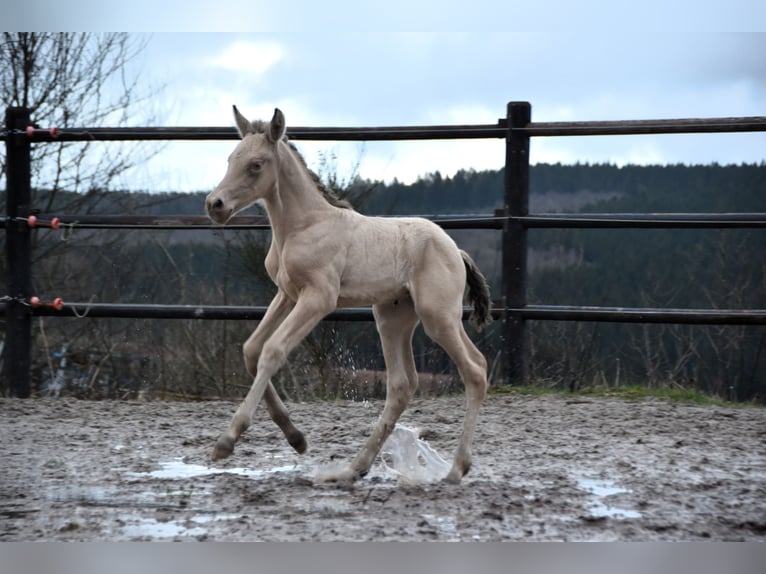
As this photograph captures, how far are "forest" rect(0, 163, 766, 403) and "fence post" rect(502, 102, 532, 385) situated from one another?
0.91 feet

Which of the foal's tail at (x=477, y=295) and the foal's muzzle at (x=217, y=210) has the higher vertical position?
the foal's muzzle at (x=217, y=210)

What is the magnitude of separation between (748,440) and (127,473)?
10.2 ft

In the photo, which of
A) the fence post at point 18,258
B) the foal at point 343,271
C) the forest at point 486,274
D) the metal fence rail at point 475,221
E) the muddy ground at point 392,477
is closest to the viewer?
the muddy ground at point 392,477

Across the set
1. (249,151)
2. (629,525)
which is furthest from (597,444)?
(249,151)

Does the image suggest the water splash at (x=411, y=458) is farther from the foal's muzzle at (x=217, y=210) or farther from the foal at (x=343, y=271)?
the foal's muzzle at (x=217, y=210)

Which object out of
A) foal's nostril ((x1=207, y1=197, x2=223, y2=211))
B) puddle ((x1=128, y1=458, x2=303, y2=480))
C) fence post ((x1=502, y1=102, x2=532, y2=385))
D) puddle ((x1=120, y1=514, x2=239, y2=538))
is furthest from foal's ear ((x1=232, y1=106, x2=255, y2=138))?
fence post ((x1=502, y1=102, x2=532, y2=385))

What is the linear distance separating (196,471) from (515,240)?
2906mm

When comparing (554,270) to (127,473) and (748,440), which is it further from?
(127,473)

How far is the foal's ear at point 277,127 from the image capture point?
3822mm

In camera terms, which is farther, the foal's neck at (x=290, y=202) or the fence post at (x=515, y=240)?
the fence post at (x=515, y=240)

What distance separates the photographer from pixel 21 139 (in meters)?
6.37

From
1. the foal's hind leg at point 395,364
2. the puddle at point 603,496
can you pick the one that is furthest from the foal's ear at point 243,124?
the puddle at point 603,496

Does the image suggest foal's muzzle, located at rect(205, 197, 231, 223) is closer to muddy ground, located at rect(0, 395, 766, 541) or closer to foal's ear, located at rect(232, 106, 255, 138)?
foal's ear, located at rect(232, 106, 255, 138)

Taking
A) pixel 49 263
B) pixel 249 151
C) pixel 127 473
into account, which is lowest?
pixel 127 473
